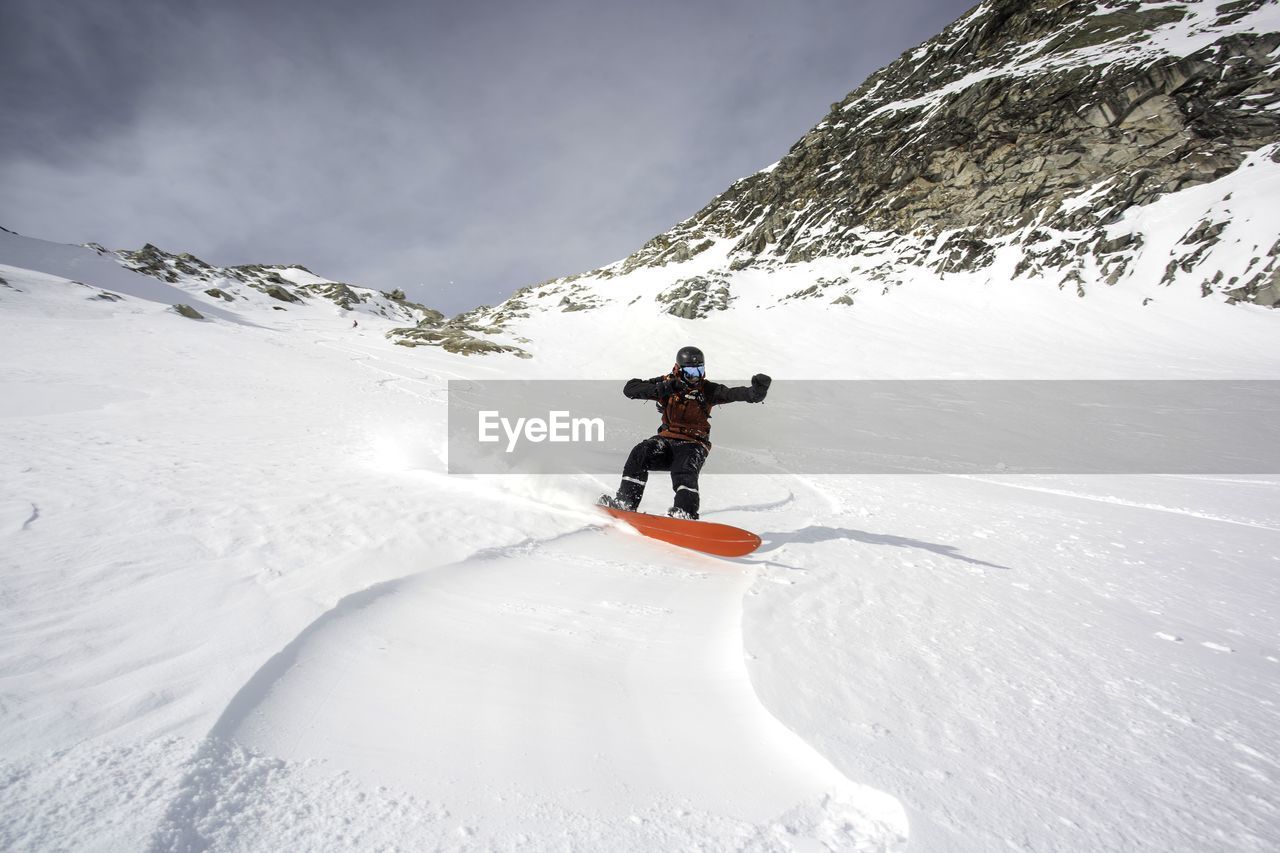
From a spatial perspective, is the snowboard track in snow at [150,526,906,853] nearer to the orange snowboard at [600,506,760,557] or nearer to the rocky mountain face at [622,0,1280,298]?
the orange snowboard at [600,506,760,557]

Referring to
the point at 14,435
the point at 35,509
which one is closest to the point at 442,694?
the point at 35,509

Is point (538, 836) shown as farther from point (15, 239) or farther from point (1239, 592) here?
point (15, 239)

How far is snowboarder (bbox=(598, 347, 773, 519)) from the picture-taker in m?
5.15

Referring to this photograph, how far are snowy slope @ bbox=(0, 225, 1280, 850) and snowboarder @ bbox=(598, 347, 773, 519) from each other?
0.62 meters

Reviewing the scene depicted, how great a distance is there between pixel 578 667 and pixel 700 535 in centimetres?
218

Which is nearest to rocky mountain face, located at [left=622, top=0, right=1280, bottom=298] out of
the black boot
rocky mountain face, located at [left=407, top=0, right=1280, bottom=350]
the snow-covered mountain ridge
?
rocky mountain face, located at [left=407, top=0, right=1280, bottom=350]

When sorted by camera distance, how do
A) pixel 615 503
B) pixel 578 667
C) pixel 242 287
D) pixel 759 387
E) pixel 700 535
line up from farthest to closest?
1. pixel 242 287
2. pixel 615 503
3. pixel 759 387
4. pixel 700 535
5. pixel 578 667

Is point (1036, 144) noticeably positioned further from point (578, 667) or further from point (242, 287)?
point (242, 287)

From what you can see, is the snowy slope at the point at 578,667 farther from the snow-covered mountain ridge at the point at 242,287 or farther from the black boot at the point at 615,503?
the snow-covered mountain ridge at the point at 242,287

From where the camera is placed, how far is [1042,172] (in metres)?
33.8

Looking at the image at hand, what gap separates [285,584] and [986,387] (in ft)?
60.2

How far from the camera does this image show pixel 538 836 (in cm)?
130

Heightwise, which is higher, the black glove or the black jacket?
the black glove

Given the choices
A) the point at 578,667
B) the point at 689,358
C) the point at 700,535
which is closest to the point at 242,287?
the point at 689,358
